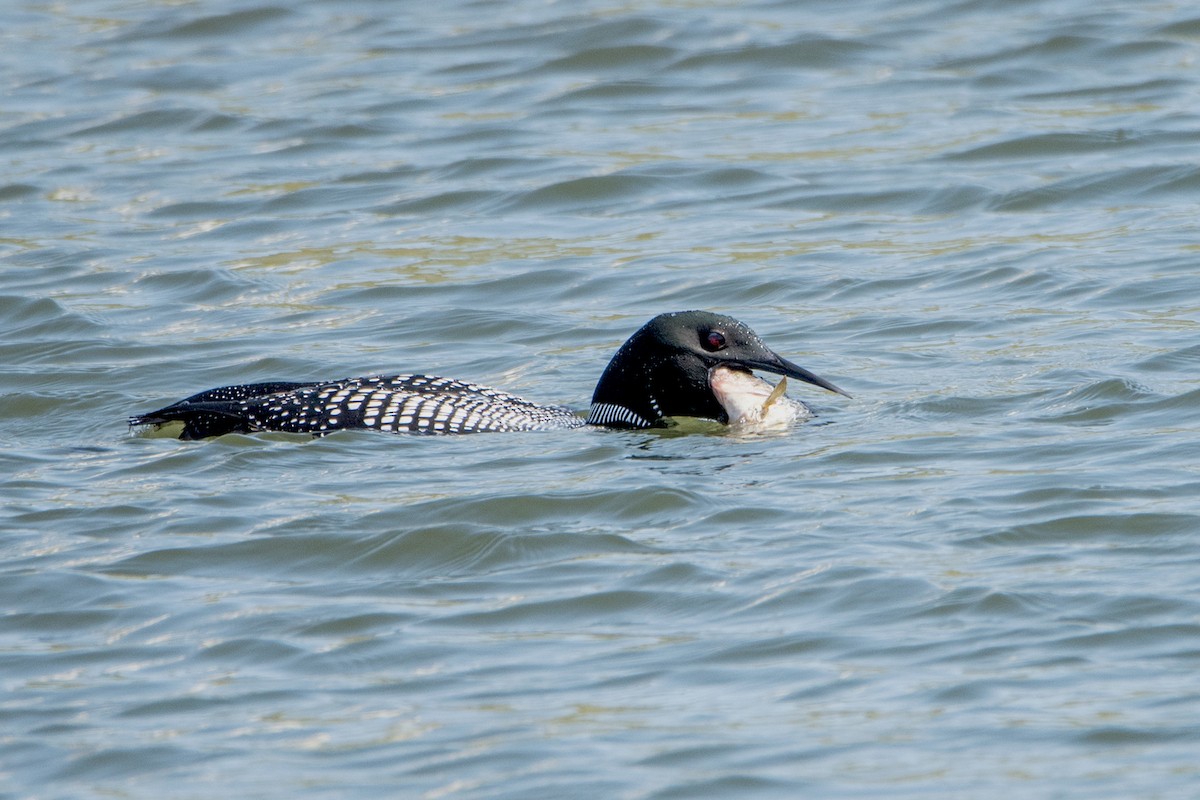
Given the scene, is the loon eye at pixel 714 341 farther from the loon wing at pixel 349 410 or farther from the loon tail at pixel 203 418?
the loon tail at pixel 203 418

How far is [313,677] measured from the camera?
197 inches

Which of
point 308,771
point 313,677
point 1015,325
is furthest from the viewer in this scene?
point 1015,325

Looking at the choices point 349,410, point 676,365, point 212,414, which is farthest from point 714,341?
point 212,414

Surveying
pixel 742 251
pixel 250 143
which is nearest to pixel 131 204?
pixel 250 143

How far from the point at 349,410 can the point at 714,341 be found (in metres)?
1.35

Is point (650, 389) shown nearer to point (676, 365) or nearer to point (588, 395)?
point (676, 365)

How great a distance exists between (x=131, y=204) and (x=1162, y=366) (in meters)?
6.28

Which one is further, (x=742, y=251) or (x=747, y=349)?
(x=742, y=251)

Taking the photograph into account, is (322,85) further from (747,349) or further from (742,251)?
(747,349)

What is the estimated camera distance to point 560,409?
8070 mm

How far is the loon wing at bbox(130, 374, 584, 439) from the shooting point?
7438mm

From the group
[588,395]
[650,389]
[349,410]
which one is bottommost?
Answer: [588,395]

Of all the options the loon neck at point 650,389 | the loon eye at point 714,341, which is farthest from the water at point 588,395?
the loon eye at point 714,341

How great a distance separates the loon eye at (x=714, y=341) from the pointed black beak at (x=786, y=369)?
102 mm
